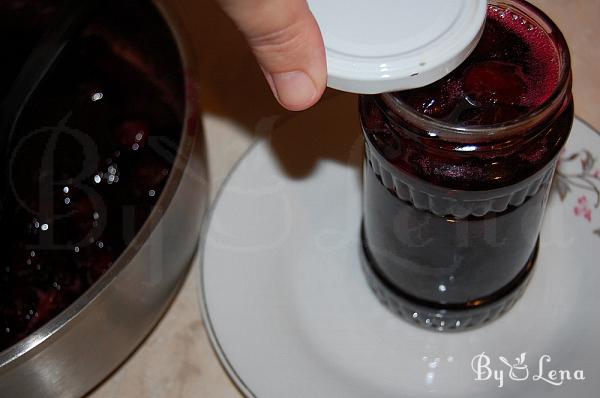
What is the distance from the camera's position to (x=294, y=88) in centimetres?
48

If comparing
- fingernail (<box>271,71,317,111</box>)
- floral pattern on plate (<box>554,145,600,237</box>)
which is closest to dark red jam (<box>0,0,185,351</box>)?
fingernail (<box>271,71,317,111</box>)

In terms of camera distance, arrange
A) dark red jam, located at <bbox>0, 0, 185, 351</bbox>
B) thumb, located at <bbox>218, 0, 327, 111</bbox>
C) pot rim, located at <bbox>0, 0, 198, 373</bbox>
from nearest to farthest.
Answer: thumb, located at <bbox>218, 0, 327, 111</bbox> < pot rim, located at <bbox>0, 0, 198, 373</bbox> < dark red jam, located at <bbox>0, 0, 185, 351</bbox>

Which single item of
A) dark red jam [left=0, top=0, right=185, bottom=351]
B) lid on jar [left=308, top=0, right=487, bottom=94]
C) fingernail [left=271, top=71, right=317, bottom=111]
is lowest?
dark red jam [left=0, top=0, right=185, bottom=351]

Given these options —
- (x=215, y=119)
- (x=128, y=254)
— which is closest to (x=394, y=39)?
(x=128, y=254)

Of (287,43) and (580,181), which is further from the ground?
(287,43)

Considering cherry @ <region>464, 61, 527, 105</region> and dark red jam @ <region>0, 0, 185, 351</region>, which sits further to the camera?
dark red jam @ <region>0, 0, 185, 351</region>

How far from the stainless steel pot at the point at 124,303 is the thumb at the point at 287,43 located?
0.53 ft

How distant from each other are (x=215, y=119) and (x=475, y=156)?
0.38 meters

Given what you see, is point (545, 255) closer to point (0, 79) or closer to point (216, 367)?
point (216, 367)

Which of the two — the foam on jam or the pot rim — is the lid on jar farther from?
the pot rim

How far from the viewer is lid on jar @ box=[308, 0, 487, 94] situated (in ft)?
1.52

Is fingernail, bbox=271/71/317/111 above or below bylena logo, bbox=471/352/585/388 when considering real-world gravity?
above

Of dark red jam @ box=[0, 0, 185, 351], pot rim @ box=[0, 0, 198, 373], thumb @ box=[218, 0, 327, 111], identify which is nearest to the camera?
thumb @ box=[218, 0, 327, 111]

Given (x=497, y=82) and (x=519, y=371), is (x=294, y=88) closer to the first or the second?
(x=497, y=82)
